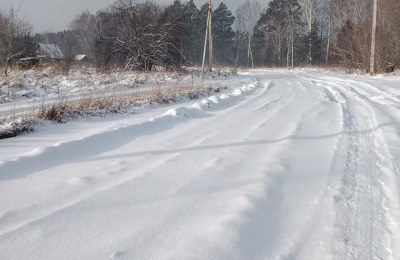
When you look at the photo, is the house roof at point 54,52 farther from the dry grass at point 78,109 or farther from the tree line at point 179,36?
the dry grass at point 78,109

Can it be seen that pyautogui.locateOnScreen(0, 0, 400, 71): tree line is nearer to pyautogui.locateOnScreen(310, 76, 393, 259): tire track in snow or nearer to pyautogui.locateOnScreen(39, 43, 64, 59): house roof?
pyautogui.locateOnScreen(39, 43, 64, 59): house roof

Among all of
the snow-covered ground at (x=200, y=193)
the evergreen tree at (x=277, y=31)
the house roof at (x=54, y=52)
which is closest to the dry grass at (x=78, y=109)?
the snow-covered ground at (x=200, y=193)

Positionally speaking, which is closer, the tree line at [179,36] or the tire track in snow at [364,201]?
the tire track in snow at [364,201]

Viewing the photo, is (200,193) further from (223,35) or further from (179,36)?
(223,35)

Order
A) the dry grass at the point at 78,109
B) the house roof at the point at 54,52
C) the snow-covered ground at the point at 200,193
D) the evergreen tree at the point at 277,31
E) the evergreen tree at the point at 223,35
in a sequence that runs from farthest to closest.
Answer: the evergreen tree at the point at 223,35
the evergreen tree at the point at 277,31
the house roof at the point at 54,52
the dry grass at the point at 78,109
the snow-covered ground at the point at 200,193

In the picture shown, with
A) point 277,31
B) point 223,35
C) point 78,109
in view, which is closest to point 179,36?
point 78,109

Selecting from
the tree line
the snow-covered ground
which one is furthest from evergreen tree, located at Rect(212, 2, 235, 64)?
the snow-covered ground

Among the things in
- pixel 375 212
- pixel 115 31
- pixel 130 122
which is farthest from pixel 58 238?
pixel 115 31

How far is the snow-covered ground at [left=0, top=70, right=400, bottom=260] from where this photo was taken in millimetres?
2609

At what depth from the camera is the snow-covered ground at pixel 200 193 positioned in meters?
2.61

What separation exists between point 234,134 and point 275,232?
325cm

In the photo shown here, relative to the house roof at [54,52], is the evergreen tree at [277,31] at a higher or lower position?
higher

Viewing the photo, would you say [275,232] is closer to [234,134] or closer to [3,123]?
[234,134]

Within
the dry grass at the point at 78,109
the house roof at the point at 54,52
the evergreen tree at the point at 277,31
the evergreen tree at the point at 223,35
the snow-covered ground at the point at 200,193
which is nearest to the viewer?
the snow-covered ground at the point at 200,193
